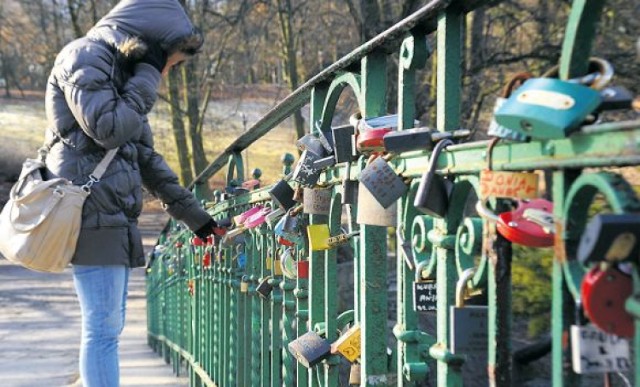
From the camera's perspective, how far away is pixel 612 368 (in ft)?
3.24

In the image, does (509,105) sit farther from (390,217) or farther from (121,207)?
(121,207)

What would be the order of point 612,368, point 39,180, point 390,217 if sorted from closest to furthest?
point 612,368 → point 390,217 → point 39,180

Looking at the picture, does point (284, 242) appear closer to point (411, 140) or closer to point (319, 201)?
point (319, 201)

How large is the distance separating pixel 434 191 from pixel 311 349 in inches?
35.6

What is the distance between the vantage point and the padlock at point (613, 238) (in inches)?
35.3

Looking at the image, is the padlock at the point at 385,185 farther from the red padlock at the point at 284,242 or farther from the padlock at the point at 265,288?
the padlock at the point at 265,288

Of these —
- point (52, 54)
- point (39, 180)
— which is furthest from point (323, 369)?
point (52, 54)

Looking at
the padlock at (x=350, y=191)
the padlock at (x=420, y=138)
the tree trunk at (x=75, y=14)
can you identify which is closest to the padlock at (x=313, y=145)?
the padlock at (x=350, y=191)

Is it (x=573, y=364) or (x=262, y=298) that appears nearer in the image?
(x=573, y=364)

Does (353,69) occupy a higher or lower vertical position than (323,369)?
higher

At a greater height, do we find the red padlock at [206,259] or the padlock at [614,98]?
the padlock at [614,98]

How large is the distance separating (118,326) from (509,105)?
2122 millimetres

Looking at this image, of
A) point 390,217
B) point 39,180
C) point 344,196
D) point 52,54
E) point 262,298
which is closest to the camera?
point 390,217

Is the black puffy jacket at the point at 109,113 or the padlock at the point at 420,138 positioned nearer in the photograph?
the padlock at the point at 420,138
